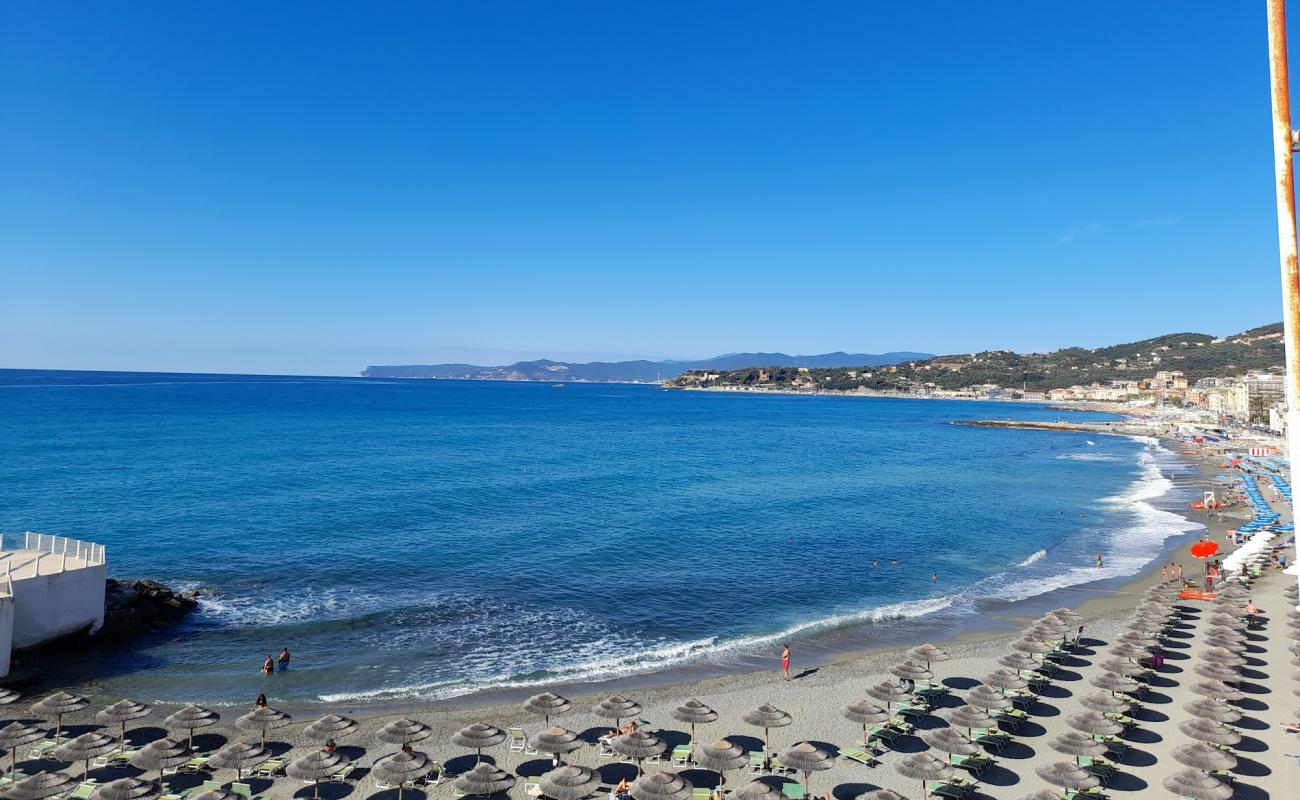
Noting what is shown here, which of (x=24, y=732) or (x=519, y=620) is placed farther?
(x=519, y=620)

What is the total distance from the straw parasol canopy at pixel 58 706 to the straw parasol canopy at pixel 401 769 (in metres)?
9.31

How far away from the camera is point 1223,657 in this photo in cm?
2314

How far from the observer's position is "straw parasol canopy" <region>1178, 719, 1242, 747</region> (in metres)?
18.3

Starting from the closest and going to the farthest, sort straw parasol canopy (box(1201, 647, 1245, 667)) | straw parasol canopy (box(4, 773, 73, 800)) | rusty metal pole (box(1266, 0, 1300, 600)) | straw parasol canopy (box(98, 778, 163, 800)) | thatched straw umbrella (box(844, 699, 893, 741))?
rusty metal pole (box(1266, 0, 1300, 600))
straw parasol canopy (box(4, 773, 73, 800))
straw parasol canopy (box(98, 778, 163, 800))
thatched straw umbrella (box(844, 699, 893, 741))
straw parasol canopy (box(1201, 647, 1245, 667))

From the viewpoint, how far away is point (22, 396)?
166 m

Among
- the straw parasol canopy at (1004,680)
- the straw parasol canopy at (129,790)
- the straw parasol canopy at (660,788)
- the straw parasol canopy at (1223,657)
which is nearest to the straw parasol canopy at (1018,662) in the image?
the straw parasol canopy at (1004,680)

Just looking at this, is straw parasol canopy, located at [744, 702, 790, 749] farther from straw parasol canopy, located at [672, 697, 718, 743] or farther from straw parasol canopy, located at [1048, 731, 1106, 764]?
straw parasol canopy, located at [1048, 731, 1106, 764]

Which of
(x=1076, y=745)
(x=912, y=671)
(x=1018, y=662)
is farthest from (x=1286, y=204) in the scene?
(x=1018, y=662)

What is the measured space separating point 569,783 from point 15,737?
13.7 metres

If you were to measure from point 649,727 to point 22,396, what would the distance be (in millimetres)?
204072

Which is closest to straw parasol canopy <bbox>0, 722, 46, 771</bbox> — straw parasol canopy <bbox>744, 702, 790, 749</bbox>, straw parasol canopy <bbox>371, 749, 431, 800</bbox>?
straw parasol canopy <bbox>371, 749, 431, 800</bbox>

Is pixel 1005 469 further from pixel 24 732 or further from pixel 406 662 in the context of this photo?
pixel 24 732

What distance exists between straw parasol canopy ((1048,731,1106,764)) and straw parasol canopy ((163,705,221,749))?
2168 cm

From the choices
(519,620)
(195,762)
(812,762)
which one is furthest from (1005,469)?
(195,762)
